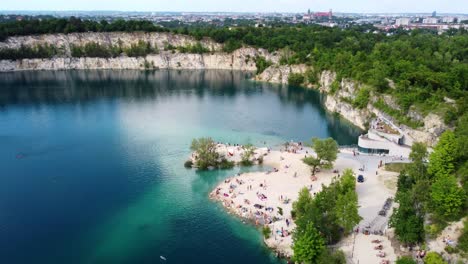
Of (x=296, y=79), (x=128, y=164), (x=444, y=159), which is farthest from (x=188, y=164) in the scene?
(x=296, y=79)

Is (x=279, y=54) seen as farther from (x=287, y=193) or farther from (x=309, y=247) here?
(x=309, y=247)

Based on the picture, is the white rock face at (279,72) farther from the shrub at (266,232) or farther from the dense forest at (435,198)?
the shrub at (266,232)

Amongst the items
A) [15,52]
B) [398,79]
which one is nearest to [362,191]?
[398,79]

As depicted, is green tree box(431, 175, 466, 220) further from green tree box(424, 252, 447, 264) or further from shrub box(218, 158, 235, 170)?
shrub box(218, 158, 235, 170)

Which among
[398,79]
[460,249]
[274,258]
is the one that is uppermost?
[398,79]

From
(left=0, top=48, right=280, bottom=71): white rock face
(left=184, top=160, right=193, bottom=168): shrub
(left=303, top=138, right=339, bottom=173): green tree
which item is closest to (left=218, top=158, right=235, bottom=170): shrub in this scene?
(left=184, top=160, right=193, bottom=168): shrub

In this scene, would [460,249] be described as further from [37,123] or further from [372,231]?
[37,123]

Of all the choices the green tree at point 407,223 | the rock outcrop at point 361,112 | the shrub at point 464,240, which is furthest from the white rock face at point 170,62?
the shrub at point 464,240
